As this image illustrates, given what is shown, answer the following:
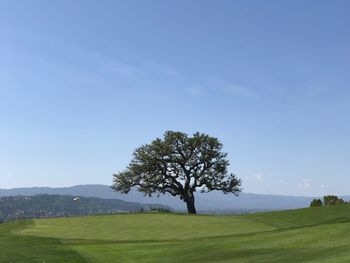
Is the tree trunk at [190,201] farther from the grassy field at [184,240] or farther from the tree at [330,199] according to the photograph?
the grassy field at [184,240]

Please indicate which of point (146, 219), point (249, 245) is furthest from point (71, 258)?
point (146, 219)

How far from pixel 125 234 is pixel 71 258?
12787mm

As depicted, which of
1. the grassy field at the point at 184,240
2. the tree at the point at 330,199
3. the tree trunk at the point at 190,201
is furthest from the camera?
the tree trunk at the point at 190,201

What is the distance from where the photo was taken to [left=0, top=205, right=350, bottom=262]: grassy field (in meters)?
27.3

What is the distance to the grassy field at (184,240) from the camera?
2727cm

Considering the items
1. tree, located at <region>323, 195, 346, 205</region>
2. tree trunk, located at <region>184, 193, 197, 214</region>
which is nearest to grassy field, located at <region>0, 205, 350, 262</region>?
tree, located at <region>323, 195, 346, 205</region>

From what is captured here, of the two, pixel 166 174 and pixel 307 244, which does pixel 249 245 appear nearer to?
pixel 307 244

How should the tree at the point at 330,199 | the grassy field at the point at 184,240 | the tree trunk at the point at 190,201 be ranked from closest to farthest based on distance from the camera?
the grassy field at the point at 184,240, the tree at the point at 330,199, the tree trunk at the point at 190,201

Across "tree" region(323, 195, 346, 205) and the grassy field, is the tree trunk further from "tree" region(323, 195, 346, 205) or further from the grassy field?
the grassy field

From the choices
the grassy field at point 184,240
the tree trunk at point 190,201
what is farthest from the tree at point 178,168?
the grassy field at point 184,240

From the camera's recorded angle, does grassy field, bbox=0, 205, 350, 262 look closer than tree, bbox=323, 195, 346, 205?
Yes

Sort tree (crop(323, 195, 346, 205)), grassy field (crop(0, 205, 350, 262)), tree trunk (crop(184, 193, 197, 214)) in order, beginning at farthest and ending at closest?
1. tree trunk (crop(184, 193, 197, 214))
2. tree (crop(323, 195, 346, 205))
3. grassy field (crop(0, 205, 350, 262))

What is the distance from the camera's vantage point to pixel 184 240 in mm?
36188

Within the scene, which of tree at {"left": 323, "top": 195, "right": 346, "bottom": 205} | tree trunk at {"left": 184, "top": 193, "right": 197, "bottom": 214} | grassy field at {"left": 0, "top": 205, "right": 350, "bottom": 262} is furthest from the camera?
tree trunk at {"left": 184, "top": 193, "right": 197, "bottom": 214}
